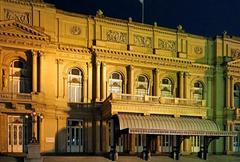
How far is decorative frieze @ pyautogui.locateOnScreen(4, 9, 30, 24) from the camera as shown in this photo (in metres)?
39.5

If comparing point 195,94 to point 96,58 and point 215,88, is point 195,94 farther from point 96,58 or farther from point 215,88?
point 96,58

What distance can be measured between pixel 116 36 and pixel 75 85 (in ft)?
22.9

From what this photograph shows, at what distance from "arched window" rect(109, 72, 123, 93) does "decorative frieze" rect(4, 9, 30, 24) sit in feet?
35.6

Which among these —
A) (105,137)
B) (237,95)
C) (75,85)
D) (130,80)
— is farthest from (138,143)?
(237,95)

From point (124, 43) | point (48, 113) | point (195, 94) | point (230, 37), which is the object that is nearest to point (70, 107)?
point (48, 113)

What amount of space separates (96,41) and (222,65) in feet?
55.1

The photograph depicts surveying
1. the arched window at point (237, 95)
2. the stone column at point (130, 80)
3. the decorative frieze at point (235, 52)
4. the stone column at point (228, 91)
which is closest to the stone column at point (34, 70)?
the stone column at point (130, 80)

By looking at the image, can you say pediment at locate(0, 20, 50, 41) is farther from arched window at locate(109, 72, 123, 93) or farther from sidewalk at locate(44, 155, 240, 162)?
sidewalk at locate(44, 155, 240, 162)

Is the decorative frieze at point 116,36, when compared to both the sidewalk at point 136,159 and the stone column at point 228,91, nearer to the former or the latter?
the sidewalk at point 136,159

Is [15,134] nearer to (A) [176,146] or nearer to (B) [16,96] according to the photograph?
(B) [16,96]

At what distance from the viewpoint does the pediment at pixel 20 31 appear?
3875cm

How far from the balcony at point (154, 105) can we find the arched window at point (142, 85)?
3.66 m

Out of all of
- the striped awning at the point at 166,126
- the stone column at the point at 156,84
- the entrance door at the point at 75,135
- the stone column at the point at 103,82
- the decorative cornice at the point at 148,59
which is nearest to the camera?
the striped awning at the point at 166,126

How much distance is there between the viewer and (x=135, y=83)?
46.8m
